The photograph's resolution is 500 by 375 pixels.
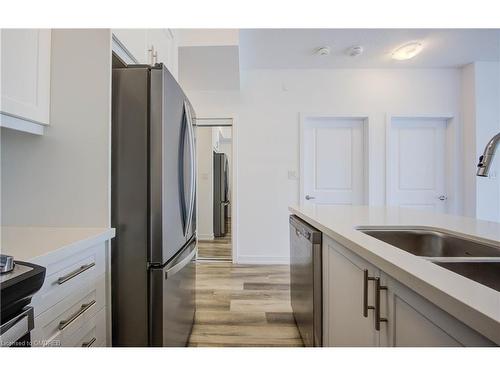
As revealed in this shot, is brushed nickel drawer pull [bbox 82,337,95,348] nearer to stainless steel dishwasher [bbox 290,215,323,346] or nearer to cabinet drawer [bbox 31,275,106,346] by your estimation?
cabinet drawer [bbox 31,275,106,346]

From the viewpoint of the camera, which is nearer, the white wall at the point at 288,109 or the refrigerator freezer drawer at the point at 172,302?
the refrigerator freezer drawer at the point at 172,302

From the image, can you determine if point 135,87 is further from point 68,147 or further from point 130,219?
point 130,219

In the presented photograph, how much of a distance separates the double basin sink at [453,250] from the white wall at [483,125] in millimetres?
2863

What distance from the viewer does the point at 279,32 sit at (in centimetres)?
242

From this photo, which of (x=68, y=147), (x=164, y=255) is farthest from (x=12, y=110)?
(x=164, y=255)

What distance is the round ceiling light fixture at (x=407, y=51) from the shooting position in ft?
8.82

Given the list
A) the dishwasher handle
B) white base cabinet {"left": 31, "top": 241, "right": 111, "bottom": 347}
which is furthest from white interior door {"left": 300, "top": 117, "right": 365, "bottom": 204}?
white base cabinet {"left": 31, "top": 241, "right": 111, "bottom": 347}

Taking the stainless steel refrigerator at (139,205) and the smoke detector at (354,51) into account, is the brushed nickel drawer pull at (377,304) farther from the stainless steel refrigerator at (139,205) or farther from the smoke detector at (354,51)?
the smoke detector at (354,51)

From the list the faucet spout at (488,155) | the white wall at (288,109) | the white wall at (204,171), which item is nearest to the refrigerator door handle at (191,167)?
the faucet spout at (488,155)

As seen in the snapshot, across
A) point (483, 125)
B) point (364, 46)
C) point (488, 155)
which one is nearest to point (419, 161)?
point (483, 125)

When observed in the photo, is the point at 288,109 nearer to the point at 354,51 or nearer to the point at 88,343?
the point at 354,51

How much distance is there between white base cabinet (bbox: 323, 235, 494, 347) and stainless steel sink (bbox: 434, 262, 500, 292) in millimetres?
245

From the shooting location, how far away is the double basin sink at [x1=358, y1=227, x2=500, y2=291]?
0.76m
